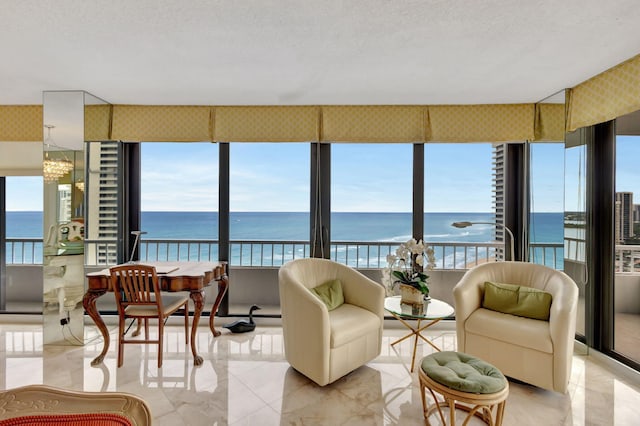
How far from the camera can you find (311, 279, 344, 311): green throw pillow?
265 cm

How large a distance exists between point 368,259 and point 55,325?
4072mm

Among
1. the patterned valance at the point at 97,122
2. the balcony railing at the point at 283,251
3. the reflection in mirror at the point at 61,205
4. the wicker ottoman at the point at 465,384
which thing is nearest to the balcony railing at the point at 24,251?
the balcony railing at the point at 283,251

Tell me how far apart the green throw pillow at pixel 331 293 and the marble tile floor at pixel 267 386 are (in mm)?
572

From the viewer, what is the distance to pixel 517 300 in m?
2.53

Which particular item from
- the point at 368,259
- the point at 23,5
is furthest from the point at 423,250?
the point at 23,5

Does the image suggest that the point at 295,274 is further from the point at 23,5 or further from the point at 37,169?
the point at 37,169

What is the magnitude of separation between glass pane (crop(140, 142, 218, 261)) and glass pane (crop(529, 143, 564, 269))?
360cm

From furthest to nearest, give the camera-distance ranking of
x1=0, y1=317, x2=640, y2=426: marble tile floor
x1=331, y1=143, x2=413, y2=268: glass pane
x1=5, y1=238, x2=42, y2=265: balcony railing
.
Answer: x1=331, y1=143, x2=413, y2=268: glass pane < x1=5, y1=238, x2=42, y2=265: balcony railing < x1=0, y1=317, x2=640, y2=426: marble tile floor

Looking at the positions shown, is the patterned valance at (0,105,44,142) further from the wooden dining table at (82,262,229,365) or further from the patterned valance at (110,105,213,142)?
the wooden dining table at (82,262,229,365)

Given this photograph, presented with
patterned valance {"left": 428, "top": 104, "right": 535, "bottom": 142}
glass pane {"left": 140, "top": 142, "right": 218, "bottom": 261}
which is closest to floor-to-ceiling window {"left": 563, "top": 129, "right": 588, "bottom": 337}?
patterned valance {"left": 428, "top": 104, "right": 535, "bottom": 142}

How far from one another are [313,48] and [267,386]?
252 cm

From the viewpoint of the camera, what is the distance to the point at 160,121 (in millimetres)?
3396

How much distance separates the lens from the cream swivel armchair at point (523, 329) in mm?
2117

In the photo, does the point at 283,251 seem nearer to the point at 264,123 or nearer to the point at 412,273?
the point at 264,123
